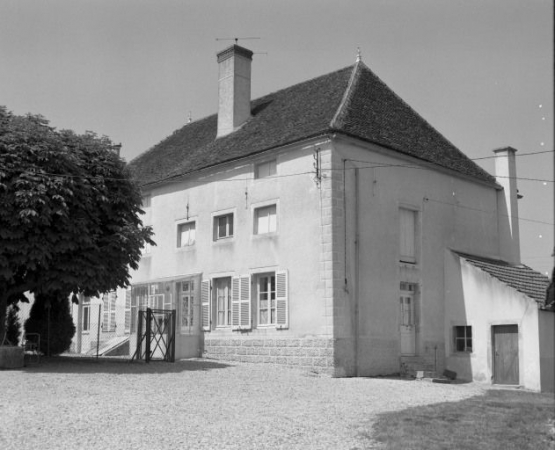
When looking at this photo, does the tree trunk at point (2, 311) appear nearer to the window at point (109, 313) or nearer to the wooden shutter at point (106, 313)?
the window at point (109, 313)

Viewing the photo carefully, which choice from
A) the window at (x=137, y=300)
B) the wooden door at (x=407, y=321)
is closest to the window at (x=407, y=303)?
the wooden door at (x=407, y=321)

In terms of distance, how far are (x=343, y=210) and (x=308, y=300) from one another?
2.80 m

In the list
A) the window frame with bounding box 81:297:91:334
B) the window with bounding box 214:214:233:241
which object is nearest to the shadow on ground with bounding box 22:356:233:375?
the window with bounding box 214:214:233:241

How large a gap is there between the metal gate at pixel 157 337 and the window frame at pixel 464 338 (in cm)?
897

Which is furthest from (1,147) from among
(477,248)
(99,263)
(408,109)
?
(477,248)

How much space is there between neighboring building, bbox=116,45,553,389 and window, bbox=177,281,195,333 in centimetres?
5

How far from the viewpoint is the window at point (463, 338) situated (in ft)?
72.9

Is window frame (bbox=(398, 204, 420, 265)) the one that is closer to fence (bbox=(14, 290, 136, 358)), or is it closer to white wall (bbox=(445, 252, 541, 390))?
white wall (bbox=(445, 252, 541, 390))

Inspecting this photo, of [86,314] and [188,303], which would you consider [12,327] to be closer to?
[188,303]

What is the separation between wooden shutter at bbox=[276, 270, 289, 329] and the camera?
2091 centimetres

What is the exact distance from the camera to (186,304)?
2461 centimetres

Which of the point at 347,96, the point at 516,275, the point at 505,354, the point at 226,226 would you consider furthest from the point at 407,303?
the point at 347,96

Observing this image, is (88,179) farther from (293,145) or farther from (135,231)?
(293,145)

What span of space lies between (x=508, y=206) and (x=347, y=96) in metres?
8.09
